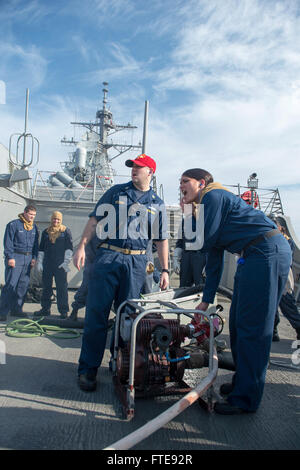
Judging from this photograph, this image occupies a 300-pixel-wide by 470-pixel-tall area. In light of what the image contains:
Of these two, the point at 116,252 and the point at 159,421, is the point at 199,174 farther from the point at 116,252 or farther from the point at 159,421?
the point at 159,421

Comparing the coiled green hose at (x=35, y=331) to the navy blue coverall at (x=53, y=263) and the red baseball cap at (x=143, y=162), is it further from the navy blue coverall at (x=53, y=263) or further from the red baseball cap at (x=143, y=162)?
the red baseball cap at (x=143, y=162)

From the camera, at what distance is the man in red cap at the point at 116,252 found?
2.87 m

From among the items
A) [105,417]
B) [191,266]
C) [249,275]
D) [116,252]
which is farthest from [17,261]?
[249,275]

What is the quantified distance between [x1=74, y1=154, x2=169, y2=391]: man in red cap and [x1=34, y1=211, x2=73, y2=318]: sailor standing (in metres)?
2.91

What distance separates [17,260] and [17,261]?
2 centimetres

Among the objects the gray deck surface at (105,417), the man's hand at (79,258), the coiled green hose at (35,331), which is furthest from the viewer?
the coiled green hose at (35,331)

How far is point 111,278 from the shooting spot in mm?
2926

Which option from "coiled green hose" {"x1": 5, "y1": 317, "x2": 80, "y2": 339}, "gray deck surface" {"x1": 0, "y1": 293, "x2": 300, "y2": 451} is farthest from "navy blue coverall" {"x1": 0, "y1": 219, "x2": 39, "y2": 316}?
"gray deck surface" {"x1": 0, "y1": 293, "x2": 300, "y2": 451}

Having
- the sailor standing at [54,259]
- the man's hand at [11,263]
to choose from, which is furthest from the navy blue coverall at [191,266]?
the man's hand at [11,263]

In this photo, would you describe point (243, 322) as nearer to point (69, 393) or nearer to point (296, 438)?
point (296, 438)

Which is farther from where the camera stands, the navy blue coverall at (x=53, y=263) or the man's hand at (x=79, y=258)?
the navy blue coverall at (x=53, y=263)

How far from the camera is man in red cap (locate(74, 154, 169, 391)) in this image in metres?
2.87

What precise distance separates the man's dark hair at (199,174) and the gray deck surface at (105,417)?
1.79 metres
